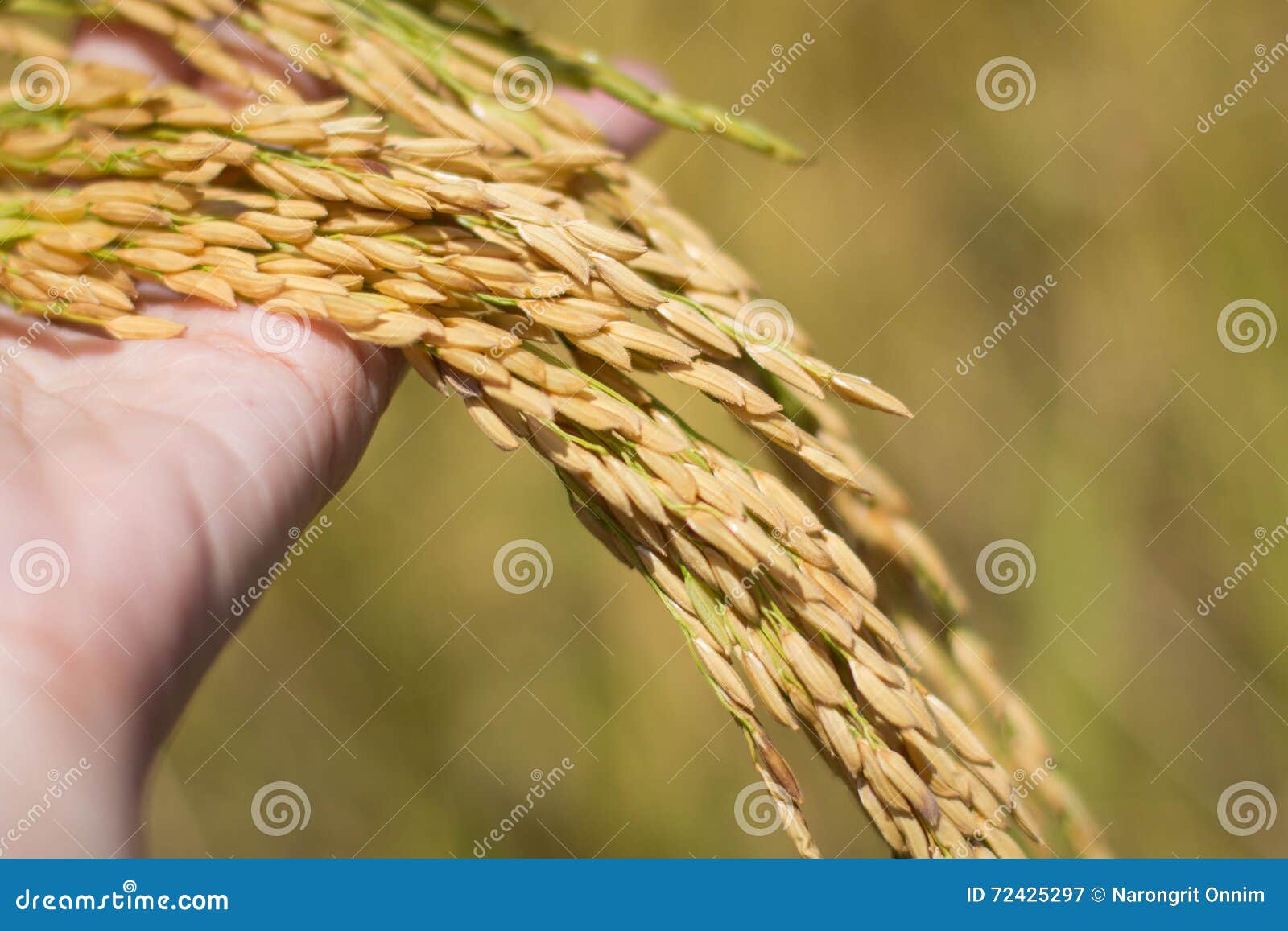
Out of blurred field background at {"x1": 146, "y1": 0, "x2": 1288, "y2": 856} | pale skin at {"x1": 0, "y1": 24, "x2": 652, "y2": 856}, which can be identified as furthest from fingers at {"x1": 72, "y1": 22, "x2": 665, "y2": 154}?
blurred field background at {"x1": 146, "y1": 0, "x2": 1288, "y2": 856}

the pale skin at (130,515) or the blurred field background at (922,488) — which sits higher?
the pale skin at (130,515)

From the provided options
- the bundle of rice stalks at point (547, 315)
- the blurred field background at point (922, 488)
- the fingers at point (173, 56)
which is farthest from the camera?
the blurred field background at point (922, 488)

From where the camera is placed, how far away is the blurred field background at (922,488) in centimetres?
135

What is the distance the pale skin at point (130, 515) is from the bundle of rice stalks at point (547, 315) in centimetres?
8

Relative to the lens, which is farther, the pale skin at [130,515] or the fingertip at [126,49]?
the fingertip at [126,49]

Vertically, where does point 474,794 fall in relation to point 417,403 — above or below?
below

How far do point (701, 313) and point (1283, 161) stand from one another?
114 cm

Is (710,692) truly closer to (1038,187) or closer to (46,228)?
(1038,187)

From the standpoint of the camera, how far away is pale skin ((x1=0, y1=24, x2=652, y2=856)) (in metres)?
0.67

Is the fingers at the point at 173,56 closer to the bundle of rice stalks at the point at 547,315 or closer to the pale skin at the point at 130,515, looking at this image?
the bundle of rice stalks at the point at 547,315

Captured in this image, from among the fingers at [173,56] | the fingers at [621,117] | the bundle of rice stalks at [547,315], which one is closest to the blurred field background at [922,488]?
the fingers at [621,117]

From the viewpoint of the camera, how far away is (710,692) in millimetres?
1399

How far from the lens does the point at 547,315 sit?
0.60 m

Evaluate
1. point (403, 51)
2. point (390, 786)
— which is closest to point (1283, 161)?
point (403, 51)
